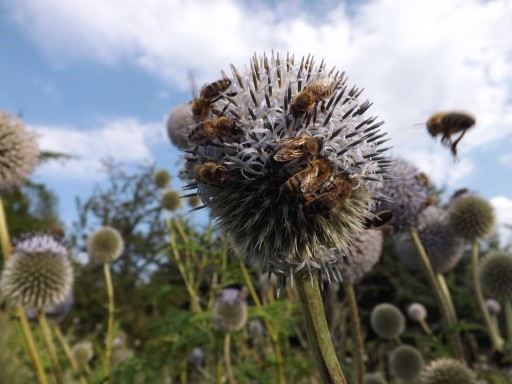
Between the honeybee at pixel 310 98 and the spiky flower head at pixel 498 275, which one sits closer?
the honeybee at pixel 310 98

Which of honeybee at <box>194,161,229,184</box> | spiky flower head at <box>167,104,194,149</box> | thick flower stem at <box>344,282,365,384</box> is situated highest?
spiky flower head at <box>167,104,194,149</box>

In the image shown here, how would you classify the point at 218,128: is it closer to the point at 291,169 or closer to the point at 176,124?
the point at 291,169

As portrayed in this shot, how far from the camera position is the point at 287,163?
178 centimetres

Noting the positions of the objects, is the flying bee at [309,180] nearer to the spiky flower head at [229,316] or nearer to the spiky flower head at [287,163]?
the spiky flower head at [287,163]

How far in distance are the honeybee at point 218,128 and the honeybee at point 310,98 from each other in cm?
25

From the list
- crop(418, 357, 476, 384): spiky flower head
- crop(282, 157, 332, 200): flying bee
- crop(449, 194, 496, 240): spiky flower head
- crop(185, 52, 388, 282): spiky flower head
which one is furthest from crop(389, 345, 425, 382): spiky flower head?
crop(282, 157, 332, 200): flying bee

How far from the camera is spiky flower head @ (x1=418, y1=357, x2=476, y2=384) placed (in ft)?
10.7

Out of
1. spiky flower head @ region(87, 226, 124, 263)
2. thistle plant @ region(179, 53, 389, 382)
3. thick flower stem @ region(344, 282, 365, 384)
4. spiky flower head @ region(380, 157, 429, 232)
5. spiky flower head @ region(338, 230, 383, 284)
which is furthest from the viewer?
spiky flower head @ region(87, 226, 124, 263)

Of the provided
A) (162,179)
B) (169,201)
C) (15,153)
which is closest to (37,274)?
(15,153)

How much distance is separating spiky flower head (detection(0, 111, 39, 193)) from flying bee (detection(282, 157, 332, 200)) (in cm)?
380

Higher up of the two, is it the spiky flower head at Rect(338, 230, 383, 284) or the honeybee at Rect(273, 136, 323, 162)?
the honeybee at Rect(273, 136, 323, 162)

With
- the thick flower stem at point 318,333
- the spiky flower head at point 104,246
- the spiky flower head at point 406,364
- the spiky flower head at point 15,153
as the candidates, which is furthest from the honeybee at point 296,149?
the spiky flower head at point 104,246

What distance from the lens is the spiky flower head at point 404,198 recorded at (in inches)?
154

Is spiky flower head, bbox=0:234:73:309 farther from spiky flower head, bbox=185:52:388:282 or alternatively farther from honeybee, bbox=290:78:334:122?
honeybee, bbox=290:78:334:122
